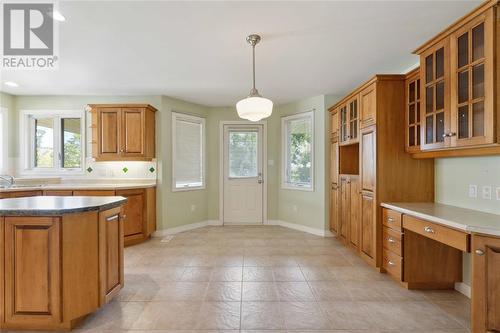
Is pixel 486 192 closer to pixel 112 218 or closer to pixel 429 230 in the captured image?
pixel 429 230

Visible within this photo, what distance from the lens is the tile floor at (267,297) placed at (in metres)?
2.11

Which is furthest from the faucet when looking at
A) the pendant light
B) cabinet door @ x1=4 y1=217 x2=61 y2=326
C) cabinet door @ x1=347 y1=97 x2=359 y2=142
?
cabinet door @ x1=347 y1=97 x2=359 y2=142

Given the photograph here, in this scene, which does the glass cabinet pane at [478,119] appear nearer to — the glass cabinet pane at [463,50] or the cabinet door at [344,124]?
the glass cabinet pane at [463,50]

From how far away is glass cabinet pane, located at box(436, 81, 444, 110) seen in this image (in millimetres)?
2282

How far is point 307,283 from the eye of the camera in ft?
9.25

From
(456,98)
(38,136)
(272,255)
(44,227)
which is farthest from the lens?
(38,136)

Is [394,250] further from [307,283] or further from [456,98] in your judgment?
[456,98]

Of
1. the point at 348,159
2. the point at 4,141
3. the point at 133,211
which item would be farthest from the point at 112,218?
the point at 4,141

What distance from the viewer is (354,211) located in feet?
11.9

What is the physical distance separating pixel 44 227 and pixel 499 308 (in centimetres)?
316

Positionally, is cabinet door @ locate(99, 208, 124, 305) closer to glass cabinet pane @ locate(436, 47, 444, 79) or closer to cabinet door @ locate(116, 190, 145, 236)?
cabinet door @ locate(116, 190, 145, 236)

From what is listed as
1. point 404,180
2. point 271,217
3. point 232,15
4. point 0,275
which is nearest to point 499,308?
point 404,180

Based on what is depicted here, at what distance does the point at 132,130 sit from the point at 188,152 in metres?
1.19

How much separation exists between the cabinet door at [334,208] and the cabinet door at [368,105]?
1355 mm
